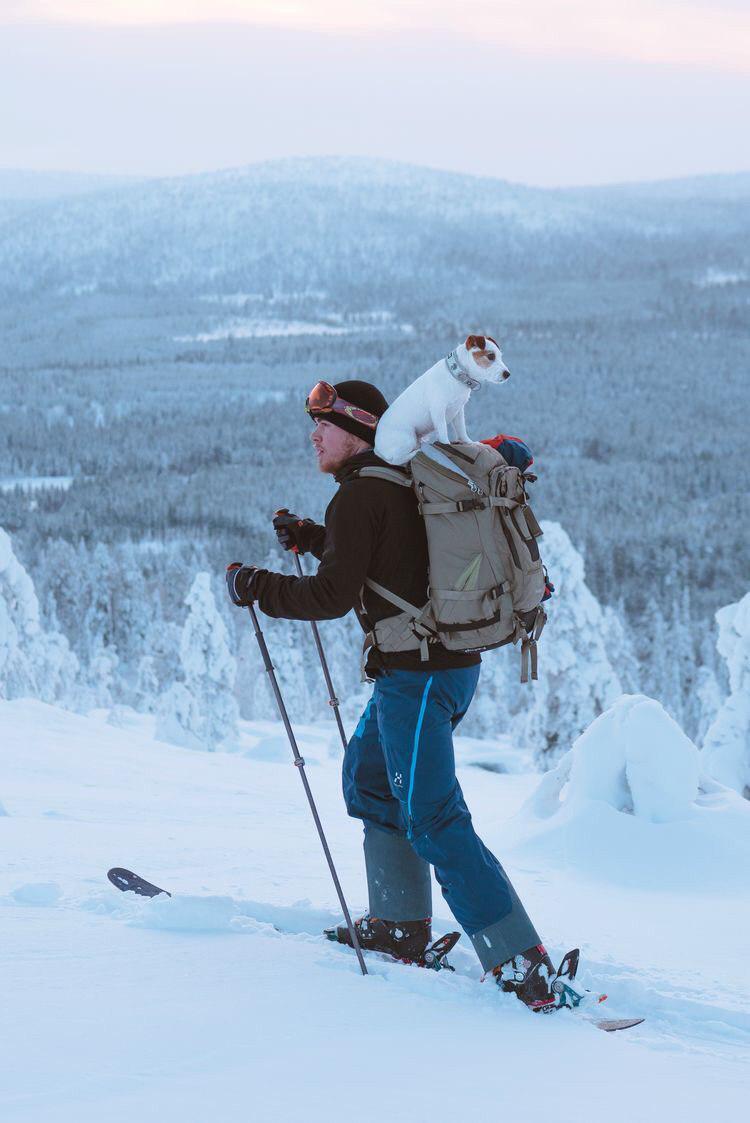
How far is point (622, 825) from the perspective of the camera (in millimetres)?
7648

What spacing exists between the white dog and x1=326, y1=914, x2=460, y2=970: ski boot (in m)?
1.81

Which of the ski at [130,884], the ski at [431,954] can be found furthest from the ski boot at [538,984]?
the ski at [130,884]

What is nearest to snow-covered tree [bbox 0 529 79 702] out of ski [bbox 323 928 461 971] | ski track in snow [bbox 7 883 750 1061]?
ski track in snow [bbox 7 883 750 1061]

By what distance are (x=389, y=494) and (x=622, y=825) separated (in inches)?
175

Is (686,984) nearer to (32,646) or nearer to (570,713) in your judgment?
(570,713)

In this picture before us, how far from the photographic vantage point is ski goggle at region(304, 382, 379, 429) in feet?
13.7

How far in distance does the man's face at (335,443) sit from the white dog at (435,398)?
18 cm

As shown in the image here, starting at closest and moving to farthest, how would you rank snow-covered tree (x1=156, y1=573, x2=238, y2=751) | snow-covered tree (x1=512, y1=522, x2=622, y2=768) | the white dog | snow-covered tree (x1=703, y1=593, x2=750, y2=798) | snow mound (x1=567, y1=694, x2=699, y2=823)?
the white dog
snow mound (x1=567, y1=694, x2=699, y2=823)
snow-covered tree (x1=703, y1=593, x2=750, y2=798)
snow-covered tree (x1=512, y1=522, x2=622, y2=768)
snow-covered tree (x1=156, y1=573, x2=238, y2=751)

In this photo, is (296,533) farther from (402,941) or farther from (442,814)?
(402,941)

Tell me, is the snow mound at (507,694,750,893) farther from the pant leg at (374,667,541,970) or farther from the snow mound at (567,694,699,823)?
the pant leg at (374,667,541,970)

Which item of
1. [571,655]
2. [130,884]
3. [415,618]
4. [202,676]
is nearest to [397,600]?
[415,618]

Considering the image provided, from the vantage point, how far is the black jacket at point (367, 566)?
395 centimetres

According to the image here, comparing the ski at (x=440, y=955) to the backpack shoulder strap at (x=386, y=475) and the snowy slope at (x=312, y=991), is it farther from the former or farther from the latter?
the backpack shoulder strap at (x=386, y=475)

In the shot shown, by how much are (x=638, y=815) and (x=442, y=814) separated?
4104mm
